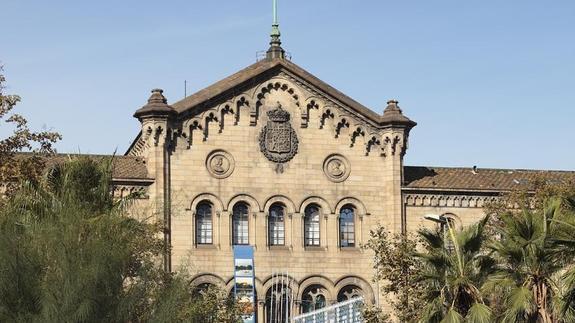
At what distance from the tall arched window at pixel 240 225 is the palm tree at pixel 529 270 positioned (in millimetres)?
20648

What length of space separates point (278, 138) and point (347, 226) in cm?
511

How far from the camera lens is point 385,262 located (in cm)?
5703

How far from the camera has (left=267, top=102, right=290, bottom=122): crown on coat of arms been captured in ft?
234

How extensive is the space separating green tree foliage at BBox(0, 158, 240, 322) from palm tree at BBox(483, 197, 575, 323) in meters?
9.90

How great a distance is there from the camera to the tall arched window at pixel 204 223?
229 ft

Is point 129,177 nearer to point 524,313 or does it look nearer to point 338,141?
point 338,141

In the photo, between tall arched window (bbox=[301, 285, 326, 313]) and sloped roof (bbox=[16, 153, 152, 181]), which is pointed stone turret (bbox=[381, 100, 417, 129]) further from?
sloped roof (bbox=[16, 153, 152, 181])

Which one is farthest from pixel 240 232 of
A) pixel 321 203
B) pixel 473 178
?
pixel 473 178

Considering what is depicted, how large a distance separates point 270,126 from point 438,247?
66.7 feet

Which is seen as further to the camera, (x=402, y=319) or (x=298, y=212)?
(x=298, y=212)

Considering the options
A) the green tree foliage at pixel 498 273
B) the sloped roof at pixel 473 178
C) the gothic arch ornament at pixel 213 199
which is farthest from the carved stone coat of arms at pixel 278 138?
the green tree foliage at pixel 498 273

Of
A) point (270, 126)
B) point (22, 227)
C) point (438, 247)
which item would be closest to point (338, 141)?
point (270, 126)

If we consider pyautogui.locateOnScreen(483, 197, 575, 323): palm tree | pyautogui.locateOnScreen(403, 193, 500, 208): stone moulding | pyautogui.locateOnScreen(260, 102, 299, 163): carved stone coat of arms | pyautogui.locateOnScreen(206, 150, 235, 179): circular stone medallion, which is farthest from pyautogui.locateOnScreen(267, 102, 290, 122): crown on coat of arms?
pyautogui.locateOnScreen(483, 197, 575, 323): palm tree

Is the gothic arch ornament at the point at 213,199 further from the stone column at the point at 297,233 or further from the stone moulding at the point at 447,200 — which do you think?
the stone moulding at the point at 447,200
